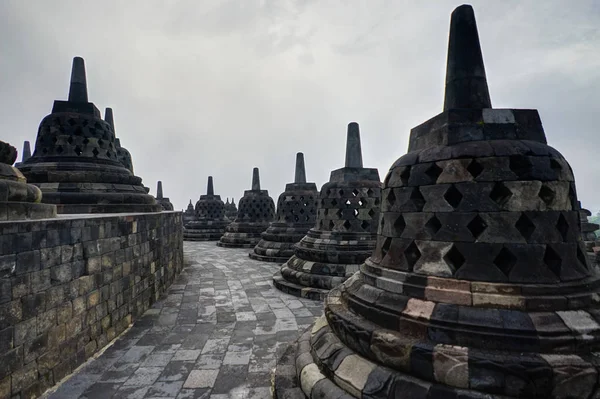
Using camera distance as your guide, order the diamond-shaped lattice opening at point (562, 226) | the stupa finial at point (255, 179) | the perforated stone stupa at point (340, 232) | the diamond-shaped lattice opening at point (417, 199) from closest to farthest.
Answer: the diamond-shaped lattice opening at point (562, 226)
the diamond-shaped lattice opening at point (417, 199)
the perforated stone stupa at point (340, 232)
the stupa finial at point (255, 179)

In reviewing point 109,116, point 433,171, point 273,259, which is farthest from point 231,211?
point 433,171

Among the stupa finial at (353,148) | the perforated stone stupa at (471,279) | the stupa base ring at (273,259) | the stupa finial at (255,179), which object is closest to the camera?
the perforated stone stupa at (471,279)

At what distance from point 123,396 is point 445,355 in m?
3.13

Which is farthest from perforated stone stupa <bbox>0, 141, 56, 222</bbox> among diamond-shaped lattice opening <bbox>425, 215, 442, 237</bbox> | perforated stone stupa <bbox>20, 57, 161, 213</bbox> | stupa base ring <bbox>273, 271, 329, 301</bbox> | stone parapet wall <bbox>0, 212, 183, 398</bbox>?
stupa base ring <bbox>273, 271, 329, 301</bbox>

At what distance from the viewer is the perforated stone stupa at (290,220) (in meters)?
12.0

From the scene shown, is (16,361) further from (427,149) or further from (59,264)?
(427,149)

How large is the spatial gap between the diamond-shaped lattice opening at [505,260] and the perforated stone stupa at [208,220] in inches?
753

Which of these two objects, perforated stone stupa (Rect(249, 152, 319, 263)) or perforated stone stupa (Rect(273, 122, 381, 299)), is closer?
perforated stone stupa (Rect(273, 122, 381, 299))

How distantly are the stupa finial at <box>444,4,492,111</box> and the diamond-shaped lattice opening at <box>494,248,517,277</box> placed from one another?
1.26 m

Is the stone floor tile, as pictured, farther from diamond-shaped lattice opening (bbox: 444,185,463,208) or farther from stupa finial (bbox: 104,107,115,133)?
stupa finial (bbox: 104,107,115,133)

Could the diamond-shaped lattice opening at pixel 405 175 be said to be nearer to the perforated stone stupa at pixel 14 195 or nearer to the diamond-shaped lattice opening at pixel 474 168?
the diamond-shaped lattice opening at pixel 474 168

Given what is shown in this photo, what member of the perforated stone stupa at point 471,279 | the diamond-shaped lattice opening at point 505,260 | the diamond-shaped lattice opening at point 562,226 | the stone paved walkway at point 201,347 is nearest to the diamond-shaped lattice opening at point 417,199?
the perforated stone stupa at point 471,279

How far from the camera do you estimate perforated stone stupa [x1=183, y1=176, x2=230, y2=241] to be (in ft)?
65.9

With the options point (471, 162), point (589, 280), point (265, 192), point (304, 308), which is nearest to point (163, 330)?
point (304, 308)
